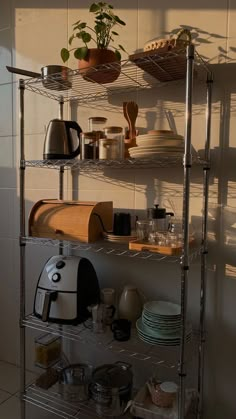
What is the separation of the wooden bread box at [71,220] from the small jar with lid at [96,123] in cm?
37

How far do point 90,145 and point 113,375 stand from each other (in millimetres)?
1042

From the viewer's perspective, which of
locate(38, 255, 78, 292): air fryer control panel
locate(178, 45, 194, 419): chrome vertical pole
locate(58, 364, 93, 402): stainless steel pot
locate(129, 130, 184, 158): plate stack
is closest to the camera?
locate(178, 45, 194, 419): chrome vertical pole

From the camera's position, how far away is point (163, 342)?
4.16ft

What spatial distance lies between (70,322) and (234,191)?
88cm

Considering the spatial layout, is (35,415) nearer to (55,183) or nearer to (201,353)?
(201,353)

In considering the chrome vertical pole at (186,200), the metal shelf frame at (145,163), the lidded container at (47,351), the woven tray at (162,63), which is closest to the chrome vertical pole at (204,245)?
the metal shelf frame at (145,163)

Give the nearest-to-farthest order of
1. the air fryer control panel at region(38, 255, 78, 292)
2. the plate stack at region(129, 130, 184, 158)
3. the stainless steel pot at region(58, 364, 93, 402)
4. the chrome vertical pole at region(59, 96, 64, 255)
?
the plate stack at region(129, 130, 184, 158)
the air fryer control panel at region(38, 255, 78, 292)
the stainless steel pot at region(58, 364, 93, 402)
the chrome vertical pole at region(59, 96, 64, 255)

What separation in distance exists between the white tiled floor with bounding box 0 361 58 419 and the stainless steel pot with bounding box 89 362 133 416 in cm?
33

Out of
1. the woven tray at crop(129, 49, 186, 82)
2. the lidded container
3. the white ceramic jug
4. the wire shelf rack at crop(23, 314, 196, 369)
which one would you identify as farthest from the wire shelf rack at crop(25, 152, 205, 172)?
the lidded container

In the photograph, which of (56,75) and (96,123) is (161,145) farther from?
Result: (56,75)

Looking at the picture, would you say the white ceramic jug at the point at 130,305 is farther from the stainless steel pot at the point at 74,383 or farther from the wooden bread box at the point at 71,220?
the stainless steel pot at the point at 74,383

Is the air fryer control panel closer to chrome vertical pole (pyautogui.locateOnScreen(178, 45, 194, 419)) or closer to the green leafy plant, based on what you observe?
chrome vertical pole (pyautogui.locateOnScreen(178, 45, 194, 419))

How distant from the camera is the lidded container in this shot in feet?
5.45

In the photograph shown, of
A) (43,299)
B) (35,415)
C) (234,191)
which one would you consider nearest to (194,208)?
(234,191)
